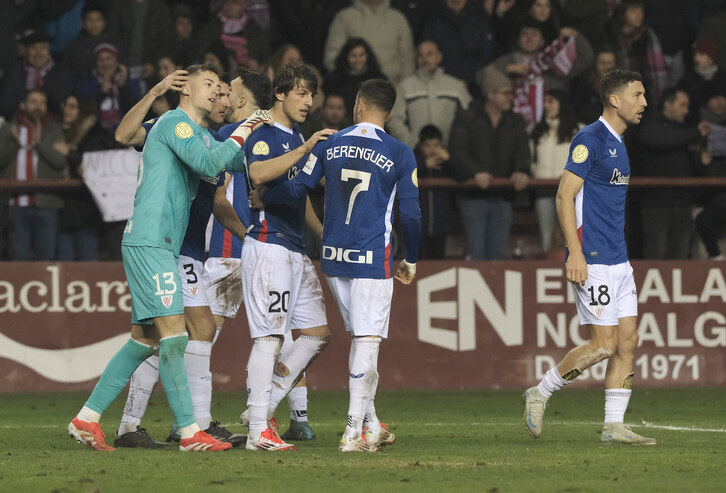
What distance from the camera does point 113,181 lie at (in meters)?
13.5

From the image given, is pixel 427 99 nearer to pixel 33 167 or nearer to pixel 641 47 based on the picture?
pixel 641 47

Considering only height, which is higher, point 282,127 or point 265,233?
point 282,127

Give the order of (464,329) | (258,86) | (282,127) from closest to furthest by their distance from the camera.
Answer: (282,127)
(258,86)
(464,329)

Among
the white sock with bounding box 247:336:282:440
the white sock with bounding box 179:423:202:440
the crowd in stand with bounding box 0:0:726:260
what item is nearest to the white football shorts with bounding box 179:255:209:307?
the white sock with bounding box 247:336:282:440

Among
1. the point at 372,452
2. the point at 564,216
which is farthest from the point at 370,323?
the point at 564,216

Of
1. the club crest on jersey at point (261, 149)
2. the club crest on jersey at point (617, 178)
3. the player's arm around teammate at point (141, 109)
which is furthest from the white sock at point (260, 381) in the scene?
the club crest on jersey at point (617, 178)

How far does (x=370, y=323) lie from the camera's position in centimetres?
803

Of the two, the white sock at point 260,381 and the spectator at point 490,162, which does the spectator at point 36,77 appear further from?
the white sock at point 260,381

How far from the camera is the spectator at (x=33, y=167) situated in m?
13.5

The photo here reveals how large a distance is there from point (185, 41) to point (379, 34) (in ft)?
7.34

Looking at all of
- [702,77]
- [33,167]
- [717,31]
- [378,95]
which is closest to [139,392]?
[378,95]

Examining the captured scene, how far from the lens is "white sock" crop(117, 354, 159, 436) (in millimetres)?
8555

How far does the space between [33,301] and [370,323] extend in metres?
6.05

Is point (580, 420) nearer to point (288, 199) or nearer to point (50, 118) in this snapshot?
point (288, 199)
